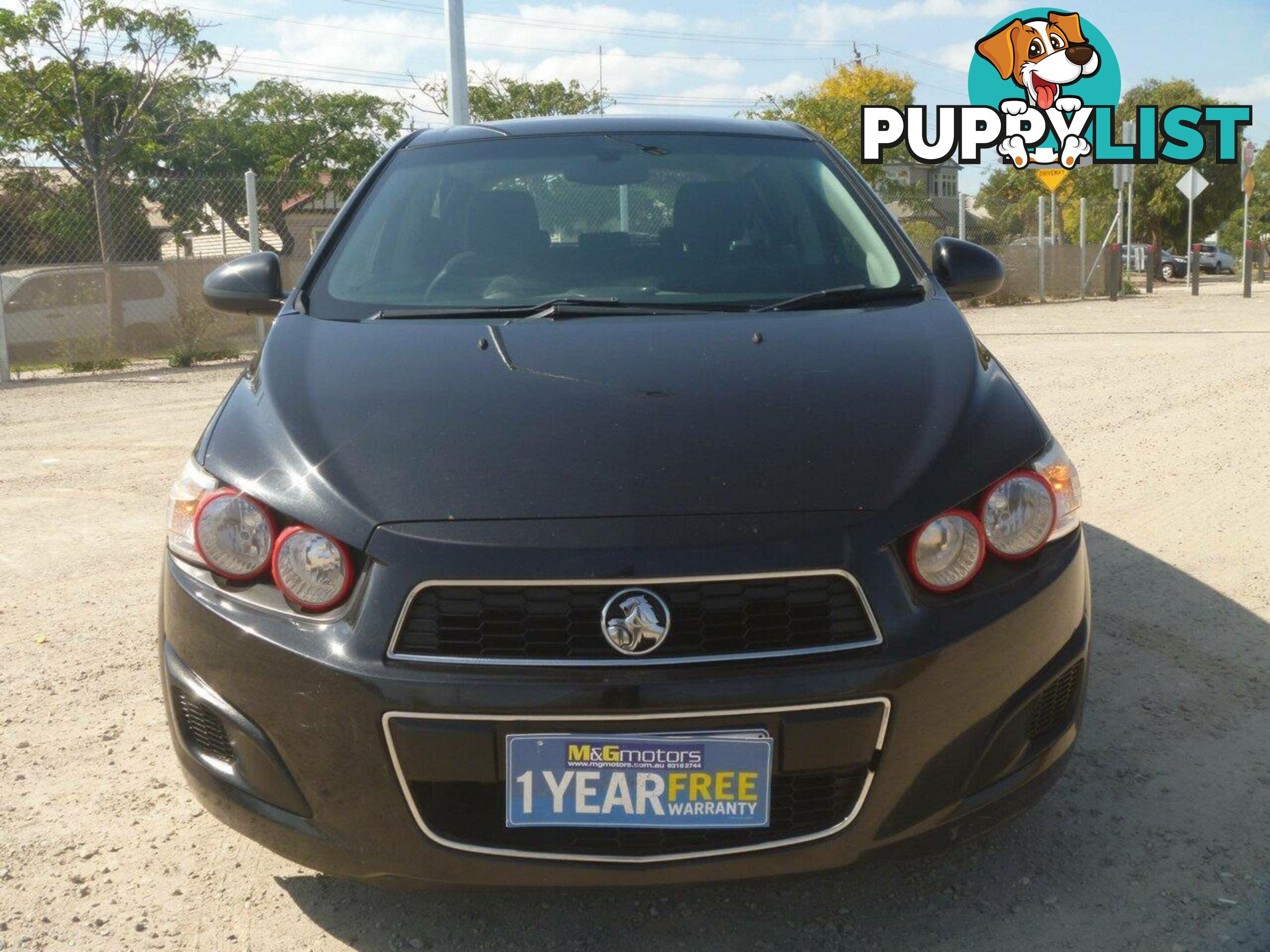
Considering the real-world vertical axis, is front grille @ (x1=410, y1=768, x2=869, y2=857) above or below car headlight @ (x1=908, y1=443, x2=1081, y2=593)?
below

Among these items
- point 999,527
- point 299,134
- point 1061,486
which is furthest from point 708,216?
point 299,134

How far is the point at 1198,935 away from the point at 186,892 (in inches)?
74.1

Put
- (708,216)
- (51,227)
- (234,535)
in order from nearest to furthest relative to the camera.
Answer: (234,535)
(708,216)
(51,227)

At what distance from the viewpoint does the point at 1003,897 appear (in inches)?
98.0

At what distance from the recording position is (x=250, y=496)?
2.27 meters

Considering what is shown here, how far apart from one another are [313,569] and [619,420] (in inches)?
23.8

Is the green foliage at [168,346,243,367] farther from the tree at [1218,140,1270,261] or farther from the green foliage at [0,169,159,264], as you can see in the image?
the tree at [1218,140,1270,261]

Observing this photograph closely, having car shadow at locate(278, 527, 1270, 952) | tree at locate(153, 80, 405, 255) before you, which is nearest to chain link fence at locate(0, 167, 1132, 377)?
car shadow at locate(278, 527, 1270, 952)

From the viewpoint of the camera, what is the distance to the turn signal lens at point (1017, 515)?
225cm

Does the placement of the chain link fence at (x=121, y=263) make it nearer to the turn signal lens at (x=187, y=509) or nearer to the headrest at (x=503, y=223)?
the headrest at (x=503, y=223)

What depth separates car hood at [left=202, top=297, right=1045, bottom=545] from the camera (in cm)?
219

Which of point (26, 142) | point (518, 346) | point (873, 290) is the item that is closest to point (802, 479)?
point (518, 346)

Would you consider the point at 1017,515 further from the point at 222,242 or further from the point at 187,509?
the point at 222,242

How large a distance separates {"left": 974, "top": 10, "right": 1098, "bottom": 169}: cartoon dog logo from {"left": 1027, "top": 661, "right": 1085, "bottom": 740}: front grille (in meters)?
25.8
